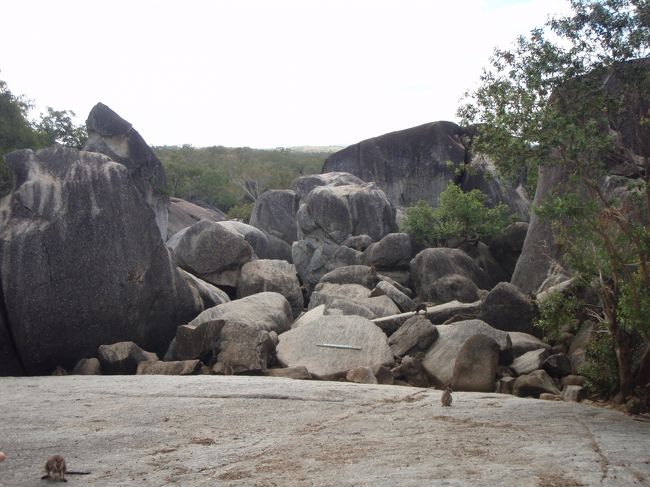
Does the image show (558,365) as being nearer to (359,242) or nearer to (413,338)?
(413,338)

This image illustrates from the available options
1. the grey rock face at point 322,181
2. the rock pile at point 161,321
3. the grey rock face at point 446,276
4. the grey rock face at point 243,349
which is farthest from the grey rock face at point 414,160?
the grey rock face at point 243,349

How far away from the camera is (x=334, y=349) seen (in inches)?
601

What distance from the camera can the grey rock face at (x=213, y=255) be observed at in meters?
22.3

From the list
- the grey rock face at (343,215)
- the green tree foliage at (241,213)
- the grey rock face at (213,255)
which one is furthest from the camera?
the green tree foliage at (241,213)

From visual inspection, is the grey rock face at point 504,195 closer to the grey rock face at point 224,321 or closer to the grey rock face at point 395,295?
the grey rock face at point 395,295

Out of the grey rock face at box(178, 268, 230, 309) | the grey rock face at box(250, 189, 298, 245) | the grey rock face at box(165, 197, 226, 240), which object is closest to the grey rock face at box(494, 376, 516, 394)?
the grey rock face at box(178, 268, 230, 309)

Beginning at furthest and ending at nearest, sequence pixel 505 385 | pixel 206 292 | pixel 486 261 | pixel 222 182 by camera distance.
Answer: pixel 222 182 < pixel 486 261 < pixel 206 292 < pixel 505 385

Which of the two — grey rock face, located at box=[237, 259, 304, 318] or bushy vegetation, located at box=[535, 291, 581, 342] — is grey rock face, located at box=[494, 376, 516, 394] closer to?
bushy vegetation, located at box=[535, 291, 581, 342]

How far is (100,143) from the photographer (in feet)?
117

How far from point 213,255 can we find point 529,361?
10.5 metres

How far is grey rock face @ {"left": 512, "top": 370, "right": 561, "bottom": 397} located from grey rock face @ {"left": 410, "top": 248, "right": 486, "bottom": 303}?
31.1 feet

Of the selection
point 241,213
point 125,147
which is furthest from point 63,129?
point 241,213

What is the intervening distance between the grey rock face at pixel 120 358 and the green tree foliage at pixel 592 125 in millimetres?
8200

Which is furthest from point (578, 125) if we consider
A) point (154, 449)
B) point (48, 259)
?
point (48, 259)
